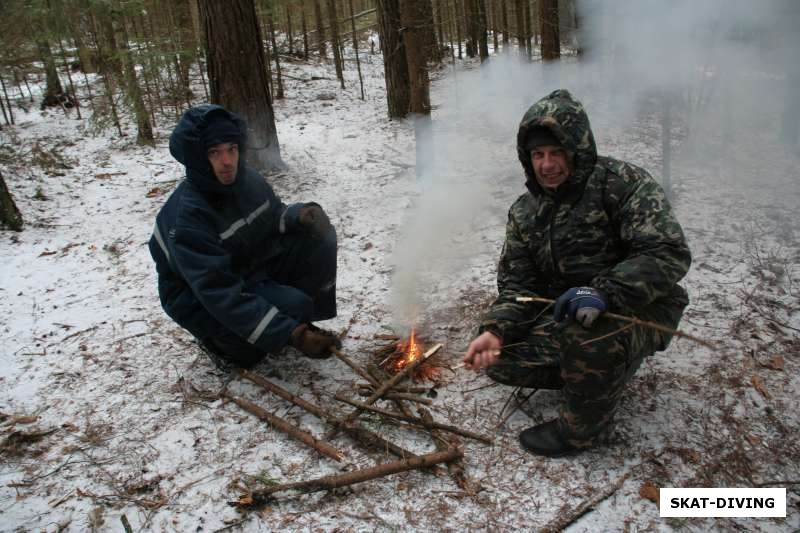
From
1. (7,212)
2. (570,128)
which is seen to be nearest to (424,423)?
(570,128)

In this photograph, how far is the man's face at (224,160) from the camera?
292 cm

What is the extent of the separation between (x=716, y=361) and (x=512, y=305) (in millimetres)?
1379

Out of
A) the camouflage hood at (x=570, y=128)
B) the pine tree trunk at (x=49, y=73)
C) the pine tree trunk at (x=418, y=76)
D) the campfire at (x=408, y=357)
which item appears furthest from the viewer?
the pine tree trunk at (x=49, y=73)

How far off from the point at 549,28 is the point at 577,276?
298 inches

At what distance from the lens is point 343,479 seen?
235cm

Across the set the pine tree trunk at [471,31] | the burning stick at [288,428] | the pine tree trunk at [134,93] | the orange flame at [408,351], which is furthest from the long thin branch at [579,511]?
the pine tree trunk at [471,31]

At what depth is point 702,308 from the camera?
352 cm

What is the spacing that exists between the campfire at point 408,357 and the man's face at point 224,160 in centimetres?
151

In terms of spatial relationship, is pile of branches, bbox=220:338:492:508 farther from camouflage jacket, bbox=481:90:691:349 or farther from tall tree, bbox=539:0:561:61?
tall tree, bbox=539:0:561:61

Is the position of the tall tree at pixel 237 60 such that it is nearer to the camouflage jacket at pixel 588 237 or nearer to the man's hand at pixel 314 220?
the man's hand at pixel 314 220

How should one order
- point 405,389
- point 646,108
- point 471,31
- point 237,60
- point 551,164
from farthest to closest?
1. point 471,31
2. point 646,108
3. point 237,60
4. point 405,389
5. point 551,164

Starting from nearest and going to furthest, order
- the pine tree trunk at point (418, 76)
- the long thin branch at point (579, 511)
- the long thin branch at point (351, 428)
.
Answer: the long thin branch at point (579, 511), the long thin branch at point (351, 428), the pine tree trunk at point (418, 76)

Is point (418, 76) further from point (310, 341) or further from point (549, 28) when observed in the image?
point (310, 341)

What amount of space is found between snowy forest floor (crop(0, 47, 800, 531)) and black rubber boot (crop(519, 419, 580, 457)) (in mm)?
54
